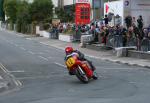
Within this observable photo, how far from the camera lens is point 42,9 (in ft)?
256

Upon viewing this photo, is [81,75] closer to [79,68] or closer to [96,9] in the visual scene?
[79,68]

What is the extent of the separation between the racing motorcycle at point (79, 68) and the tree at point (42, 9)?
57.8 m

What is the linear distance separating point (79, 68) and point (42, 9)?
58.7m

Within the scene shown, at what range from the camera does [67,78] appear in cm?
2156

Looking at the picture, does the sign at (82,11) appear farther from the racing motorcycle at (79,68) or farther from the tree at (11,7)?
the tree at (11,7)

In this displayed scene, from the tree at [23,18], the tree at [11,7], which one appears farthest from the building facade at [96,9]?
the tree at [11,7]

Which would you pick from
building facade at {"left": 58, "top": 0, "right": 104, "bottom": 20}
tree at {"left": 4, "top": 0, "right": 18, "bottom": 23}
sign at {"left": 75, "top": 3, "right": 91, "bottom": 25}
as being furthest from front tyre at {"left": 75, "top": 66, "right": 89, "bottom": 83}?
tree at {"left": 4, "top": 0, "right": 18, "bottom": 23}

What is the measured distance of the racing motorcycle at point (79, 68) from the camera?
19781mm

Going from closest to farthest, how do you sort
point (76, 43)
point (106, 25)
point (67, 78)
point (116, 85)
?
point (116, 85)
point (67, 78)
point (106, 25)
point (76, 43)

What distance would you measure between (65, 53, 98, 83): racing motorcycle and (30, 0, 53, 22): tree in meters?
57.8

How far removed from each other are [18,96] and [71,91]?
1.71m

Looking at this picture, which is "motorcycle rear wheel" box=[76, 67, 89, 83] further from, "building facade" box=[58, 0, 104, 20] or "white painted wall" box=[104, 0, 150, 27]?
"building facade" box=[58, 0, 104, 20]

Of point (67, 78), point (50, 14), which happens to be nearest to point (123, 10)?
point (67, 78)

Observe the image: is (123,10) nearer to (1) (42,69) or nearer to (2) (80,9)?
(2) (80,9)
